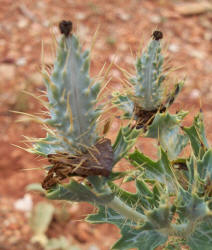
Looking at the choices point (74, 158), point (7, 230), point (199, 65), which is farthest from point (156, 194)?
point (199, 65)

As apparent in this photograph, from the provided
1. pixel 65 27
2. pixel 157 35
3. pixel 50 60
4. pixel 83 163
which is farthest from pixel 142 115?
pixel 50 60

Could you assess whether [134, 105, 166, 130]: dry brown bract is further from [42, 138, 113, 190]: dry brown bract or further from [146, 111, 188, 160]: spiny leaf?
[42, 138, 113, 190]: dry brown bract

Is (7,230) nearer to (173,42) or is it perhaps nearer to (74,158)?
(74,158)

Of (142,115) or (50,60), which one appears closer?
(142,115)

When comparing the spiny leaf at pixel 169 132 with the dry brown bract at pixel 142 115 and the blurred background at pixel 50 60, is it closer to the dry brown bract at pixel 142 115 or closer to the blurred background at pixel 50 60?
the dry brown bract at pixel 142 115

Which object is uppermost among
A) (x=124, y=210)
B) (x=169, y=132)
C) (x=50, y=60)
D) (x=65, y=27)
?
(x=65, y=27)

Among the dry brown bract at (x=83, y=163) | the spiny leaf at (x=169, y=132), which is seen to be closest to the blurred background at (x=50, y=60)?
the spiny leaf at (x=169, y=132)

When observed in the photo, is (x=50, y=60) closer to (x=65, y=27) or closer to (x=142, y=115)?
(x=142, y=115)

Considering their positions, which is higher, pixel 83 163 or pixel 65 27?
pixel 65 27
